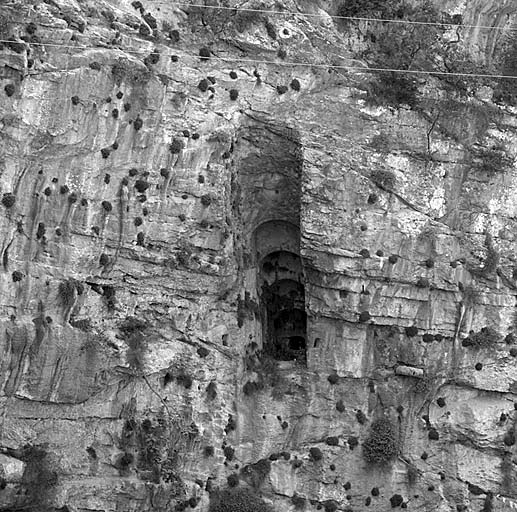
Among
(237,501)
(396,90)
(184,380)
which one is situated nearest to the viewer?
(237,501)

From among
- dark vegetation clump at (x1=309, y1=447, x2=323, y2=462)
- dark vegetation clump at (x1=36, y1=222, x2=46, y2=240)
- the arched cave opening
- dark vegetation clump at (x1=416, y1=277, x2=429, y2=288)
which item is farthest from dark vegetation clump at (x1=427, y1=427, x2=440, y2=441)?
dark vegetation clump at (x1=36, y1=222, x2=46, y2=240)

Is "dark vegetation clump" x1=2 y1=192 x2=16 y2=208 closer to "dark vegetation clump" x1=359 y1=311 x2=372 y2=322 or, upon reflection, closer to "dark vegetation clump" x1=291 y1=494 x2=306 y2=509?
"dark vegetation clump" x1=359 y1=311 x2=372 y2=322

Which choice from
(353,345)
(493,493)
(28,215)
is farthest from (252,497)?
(28,215)

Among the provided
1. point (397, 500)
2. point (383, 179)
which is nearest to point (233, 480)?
point (397, 500)

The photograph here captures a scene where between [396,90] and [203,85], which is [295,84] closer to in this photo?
[203,85]

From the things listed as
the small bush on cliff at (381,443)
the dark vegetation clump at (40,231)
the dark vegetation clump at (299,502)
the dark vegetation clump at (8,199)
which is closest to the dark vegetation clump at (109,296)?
the dark vegetation clump at (40,231)

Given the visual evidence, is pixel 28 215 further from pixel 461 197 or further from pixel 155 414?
pixel 461 197
